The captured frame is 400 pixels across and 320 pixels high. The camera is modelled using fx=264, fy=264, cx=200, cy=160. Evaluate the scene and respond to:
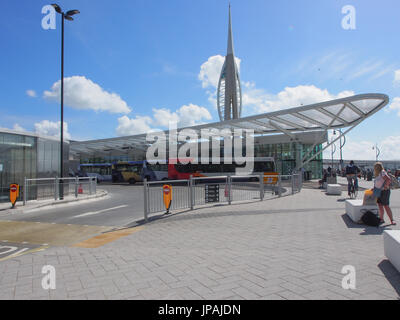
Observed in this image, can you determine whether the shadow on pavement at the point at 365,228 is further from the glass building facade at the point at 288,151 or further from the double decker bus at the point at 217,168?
the glass building facade at the point at 288,151

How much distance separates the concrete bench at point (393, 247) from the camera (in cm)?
359

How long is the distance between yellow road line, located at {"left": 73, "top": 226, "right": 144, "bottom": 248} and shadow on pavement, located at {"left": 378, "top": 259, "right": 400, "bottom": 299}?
5035 millimetres

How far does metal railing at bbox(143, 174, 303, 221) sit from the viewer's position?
9.41 m

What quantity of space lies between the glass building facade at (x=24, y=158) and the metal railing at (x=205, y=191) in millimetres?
8903

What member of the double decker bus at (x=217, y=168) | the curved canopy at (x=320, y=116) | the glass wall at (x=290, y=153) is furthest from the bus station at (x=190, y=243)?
the glass wall at (x=290, y=153)

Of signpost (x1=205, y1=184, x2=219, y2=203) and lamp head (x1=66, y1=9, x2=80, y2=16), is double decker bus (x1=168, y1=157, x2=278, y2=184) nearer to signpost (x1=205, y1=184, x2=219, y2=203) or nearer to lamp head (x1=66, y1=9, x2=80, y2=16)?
signpost (x1=205, y1=184, x2=219, y2=203)

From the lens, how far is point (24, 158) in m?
14.3

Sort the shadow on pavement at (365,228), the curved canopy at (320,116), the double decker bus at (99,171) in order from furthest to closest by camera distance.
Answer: the double decker bus at (99,171) → the curved canopy at (320,116) → the shadow on pavement at (365,228)

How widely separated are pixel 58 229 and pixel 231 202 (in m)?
6.69

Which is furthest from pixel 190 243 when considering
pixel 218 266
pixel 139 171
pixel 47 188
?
pixel 139 171

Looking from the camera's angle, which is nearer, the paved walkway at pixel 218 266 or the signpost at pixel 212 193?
the paved walkway at pixel 218 266
